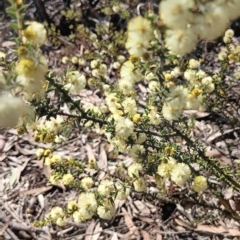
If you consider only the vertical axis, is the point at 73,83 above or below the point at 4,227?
above

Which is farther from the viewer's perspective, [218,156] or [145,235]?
[218,156]

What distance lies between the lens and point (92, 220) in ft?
7.39

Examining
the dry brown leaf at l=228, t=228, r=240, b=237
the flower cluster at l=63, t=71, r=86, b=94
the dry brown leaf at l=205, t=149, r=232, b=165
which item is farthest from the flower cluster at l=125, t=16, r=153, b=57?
the dry brown leaf at l=205, t=149, r=232, b=165

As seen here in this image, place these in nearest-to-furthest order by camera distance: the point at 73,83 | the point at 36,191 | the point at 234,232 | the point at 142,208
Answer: the point at 73,83 → the point at 234,232 → the point at 142,208 → the point at 36,191

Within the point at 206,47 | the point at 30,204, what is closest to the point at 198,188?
the point at 30,204

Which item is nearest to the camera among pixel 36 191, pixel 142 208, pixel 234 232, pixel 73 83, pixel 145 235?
pixel 73 83

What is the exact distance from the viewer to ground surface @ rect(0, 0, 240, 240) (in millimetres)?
2143

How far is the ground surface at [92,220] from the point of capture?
2.14 m

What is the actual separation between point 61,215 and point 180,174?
0.56 metres

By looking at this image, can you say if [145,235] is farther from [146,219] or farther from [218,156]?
[218,156]

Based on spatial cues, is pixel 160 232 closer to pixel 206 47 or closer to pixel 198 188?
pixel 198 188

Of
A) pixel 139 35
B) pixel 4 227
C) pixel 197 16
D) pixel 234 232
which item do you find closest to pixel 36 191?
pixel 4 227

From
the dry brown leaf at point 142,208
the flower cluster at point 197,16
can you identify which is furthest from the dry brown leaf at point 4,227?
the flower cluster at point 197,16

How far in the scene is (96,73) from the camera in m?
2.29
